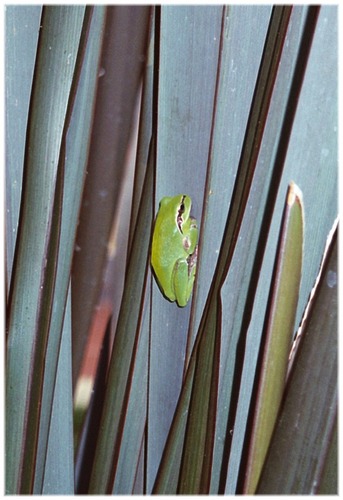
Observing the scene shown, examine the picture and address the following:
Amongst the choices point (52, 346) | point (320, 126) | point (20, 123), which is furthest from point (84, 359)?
point (320, 126)

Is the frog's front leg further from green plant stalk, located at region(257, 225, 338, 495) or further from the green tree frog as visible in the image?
green plant stalk, located at region(257, 225, 338, 495)

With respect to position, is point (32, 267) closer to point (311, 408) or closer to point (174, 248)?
point (174, 248)

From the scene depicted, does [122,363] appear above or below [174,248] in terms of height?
below

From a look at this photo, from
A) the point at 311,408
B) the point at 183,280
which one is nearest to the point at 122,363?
the point at 183,280

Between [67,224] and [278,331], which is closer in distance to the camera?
[278,331]

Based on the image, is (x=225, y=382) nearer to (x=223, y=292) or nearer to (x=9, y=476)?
(x=223, y=292)

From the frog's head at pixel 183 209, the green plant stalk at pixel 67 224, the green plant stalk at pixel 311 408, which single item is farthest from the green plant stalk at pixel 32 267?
the green plant stalk at pixel 311 408

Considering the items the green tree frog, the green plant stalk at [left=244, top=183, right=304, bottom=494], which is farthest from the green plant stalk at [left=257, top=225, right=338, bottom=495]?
the green tree frog
